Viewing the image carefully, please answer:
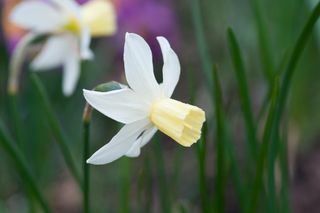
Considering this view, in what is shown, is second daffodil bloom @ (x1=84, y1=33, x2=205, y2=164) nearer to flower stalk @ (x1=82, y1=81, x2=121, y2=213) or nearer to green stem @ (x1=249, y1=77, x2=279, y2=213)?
flower stalk @ (x1=82, y1=81, x2=121, y2=213)

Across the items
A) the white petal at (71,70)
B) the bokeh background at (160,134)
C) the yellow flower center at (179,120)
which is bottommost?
the bokeh background at (160,134)

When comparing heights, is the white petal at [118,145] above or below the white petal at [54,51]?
above

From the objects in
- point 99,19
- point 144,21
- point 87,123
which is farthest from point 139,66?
point 144,21

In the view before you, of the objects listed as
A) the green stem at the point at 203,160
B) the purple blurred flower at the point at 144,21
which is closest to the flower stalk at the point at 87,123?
the green stem at the point at 203,160

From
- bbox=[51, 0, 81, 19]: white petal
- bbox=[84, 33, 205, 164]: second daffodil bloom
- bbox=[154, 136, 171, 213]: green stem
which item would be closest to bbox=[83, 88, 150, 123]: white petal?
bbox=[84, 33, 205, 164]: second daffodil bloom

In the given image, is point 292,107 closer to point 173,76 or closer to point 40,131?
point 40,131

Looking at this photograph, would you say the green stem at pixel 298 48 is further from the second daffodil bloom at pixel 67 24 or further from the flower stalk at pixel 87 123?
the second daffodil bloom at pixel 67 24
